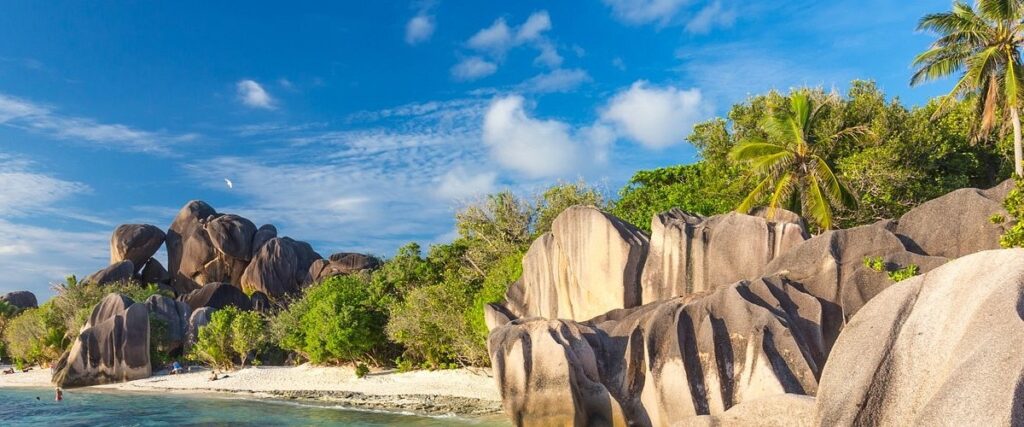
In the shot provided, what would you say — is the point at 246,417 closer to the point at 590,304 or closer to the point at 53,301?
the point at 590,304

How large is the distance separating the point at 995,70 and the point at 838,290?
1584 centimetres

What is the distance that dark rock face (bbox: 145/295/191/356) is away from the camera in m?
40.2

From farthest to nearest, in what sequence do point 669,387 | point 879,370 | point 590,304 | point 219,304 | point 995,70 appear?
point 219,304 < point 995,70 < point 590,304 < point 669,387 < point 879,370

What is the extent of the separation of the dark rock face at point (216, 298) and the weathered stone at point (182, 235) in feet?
32.8

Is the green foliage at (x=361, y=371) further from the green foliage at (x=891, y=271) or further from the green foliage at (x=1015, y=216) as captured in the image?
the green foliage at (x=1015, y=216)

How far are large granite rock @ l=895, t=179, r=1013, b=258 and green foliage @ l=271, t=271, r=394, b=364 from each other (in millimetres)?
21765

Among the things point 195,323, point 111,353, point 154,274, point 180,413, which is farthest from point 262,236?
point 180,413

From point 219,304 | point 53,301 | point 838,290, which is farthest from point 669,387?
point 53,301

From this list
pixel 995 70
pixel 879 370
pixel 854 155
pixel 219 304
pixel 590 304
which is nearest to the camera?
pixel 879 370

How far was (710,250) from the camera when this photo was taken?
57.2 feet

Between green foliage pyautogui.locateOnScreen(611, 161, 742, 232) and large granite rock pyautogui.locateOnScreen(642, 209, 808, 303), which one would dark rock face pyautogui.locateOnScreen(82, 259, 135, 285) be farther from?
large granite rock pyautogui.locateOnScreen(642, 209, 808, 303)

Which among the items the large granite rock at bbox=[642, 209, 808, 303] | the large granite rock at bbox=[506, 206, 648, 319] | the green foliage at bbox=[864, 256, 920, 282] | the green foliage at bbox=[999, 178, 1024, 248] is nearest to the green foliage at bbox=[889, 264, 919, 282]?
the green foliage at bbox=[864, 256, 920, 282]

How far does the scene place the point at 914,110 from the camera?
3066cm

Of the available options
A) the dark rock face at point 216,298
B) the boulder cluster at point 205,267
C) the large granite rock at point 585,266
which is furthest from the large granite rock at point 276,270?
the large granite rock at point 585,266
